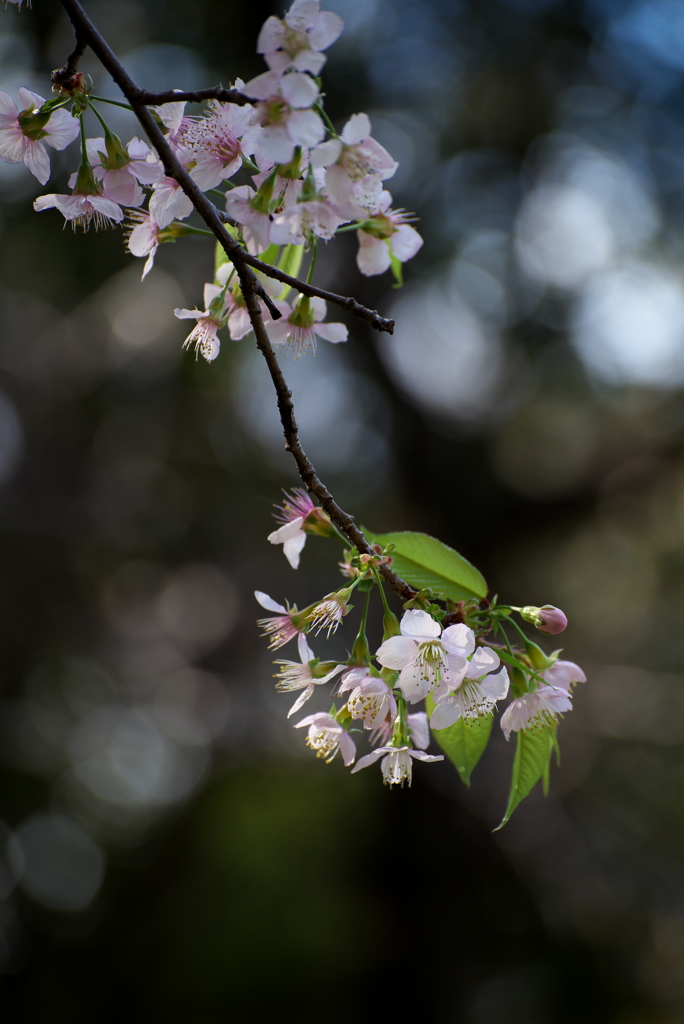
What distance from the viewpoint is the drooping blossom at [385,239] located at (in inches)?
23.7

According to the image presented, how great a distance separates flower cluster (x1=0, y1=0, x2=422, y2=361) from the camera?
0.43 meters

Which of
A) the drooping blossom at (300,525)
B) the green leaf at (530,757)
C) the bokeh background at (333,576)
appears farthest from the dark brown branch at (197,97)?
the bokeh background at (333,576)

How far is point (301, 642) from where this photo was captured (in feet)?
1.96

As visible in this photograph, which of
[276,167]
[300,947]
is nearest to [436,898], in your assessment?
[300,947]

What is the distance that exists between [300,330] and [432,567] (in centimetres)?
26

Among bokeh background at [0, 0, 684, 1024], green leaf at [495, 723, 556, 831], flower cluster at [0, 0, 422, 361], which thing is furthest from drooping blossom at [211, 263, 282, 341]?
bokeh background at [0, 0, 684, 1024]

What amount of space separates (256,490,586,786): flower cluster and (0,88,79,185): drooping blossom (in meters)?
0.39

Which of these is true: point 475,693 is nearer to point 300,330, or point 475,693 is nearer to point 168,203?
point 300,330

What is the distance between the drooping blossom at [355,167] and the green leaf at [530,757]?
458 mm

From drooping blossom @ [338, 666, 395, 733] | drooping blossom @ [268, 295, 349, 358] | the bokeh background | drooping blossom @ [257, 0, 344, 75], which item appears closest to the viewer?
drooping blossom @ [257, 0, 344, 75]

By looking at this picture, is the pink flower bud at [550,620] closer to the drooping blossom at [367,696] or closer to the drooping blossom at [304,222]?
the drooping blossom at [367,696]

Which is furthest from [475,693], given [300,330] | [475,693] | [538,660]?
[300,330]

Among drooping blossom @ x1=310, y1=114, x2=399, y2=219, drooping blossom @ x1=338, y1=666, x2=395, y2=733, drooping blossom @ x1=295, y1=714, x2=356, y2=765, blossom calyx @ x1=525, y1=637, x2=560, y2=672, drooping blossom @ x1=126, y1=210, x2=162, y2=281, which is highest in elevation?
drooping blossom @ x1=310, y1=114, x2=399, y2=219

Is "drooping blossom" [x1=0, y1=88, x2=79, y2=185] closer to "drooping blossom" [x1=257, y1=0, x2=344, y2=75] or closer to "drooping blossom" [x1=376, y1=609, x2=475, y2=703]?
"drooping blossom" [x1=257, y1=0, x2=344, y2=75]
